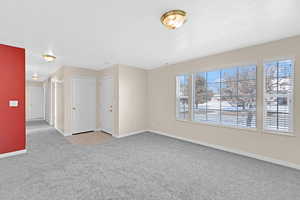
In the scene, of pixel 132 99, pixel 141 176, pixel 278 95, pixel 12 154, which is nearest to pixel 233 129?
pixel 278 95

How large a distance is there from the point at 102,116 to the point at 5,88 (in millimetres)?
2871

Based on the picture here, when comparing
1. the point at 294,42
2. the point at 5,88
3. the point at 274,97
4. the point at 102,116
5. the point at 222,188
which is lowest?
Result: the point at 222,188

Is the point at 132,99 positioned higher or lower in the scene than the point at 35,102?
higher

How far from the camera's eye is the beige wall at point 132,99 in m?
4.63

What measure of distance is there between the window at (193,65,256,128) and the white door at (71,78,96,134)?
153 inches

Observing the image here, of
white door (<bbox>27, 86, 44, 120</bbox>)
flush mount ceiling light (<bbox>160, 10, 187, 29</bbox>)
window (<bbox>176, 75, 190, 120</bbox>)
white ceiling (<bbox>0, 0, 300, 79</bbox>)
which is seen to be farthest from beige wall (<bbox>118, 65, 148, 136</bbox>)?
white door (<bbox>27, 86, 44, 120</bbox>)

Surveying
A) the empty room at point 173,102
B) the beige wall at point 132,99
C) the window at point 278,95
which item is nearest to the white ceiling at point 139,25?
the empty room at point 173,102

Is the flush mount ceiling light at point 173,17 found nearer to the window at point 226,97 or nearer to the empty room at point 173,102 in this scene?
the empty room at point 173,102

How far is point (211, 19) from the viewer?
1.99 meters

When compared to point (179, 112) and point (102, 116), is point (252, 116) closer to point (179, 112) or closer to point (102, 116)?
point (179, 112)

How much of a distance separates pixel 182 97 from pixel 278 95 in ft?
7.45

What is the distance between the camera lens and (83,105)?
5.09 meters

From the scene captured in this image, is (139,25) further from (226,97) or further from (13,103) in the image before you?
(13,103)

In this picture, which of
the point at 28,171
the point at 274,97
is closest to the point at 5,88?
the point at 28,171
